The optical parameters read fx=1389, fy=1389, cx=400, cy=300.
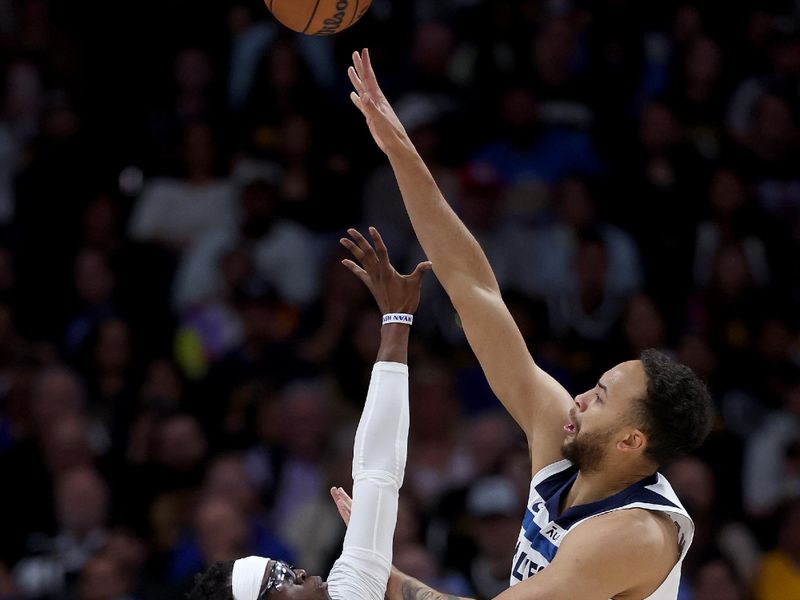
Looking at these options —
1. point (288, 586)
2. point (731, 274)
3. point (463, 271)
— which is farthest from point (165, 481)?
point (731, 274)

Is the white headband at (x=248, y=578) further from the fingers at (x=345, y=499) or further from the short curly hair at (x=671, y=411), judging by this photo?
the short curly hair at (x=671, y=411)

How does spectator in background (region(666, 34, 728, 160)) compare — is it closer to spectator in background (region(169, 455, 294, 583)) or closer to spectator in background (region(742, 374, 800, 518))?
spectator in background (region(742, 374, 800, 518))

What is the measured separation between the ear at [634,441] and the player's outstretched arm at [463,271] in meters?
0.39

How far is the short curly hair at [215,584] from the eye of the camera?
3.76 meters

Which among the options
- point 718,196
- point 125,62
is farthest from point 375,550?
point 125,62

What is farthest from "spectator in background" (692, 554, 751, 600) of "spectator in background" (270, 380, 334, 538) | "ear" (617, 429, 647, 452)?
"ear" (617, 429, 647, 452)

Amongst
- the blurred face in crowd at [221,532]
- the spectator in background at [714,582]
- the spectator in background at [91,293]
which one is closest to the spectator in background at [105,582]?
the blurred face in crowd at [221,532]

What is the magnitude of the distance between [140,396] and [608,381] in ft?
13.1

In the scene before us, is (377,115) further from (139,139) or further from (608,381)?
(139,139)

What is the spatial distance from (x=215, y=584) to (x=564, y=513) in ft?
3.40

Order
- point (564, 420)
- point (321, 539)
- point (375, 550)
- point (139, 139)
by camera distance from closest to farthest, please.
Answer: point (375, 550) < point (564, 420) < point (321, 539) < point (139, 139)

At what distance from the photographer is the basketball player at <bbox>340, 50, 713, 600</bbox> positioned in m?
3.83

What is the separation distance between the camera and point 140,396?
7.53 metres

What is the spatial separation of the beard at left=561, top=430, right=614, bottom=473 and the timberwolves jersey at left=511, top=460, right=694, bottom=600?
4.1 inches
